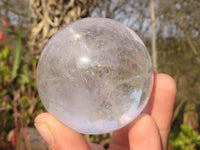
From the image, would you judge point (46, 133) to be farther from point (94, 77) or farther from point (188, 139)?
point (188, 139)

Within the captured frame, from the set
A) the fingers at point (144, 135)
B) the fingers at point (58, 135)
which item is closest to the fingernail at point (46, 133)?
the fingers at point (58, 135)

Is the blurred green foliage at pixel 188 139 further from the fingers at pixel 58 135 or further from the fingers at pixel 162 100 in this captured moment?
the fingers at pixel 58 135

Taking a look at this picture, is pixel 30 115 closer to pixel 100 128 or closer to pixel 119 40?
pixel 100 128

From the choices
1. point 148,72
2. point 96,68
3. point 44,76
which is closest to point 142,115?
point 148,72

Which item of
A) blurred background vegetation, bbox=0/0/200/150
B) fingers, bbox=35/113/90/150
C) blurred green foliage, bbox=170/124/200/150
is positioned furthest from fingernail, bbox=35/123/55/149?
blurred green foliage, bbox=170/124/200/150

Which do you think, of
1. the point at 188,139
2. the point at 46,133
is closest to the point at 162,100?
the point at 46,133

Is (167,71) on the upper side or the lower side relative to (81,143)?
lower
